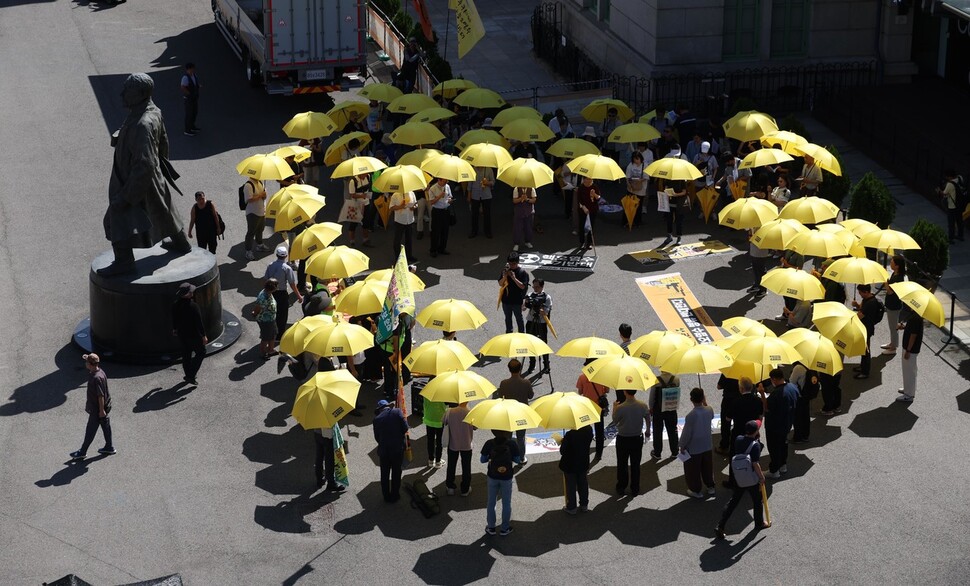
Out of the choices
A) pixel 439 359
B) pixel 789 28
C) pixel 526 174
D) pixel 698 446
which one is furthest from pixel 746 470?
pixel 789 28

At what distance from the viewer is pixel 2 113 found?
34.2 meters

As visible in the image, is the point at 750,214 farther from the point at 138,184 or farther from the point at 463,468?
the point at 138,184

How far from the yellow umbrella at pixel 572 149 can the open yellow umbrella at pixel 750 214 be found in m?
3.78

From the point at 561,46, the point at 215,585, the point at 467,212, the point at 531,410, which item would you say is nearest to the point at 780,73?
the point at 561,46

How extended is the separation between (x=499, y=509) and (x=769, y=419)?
3.82 metres

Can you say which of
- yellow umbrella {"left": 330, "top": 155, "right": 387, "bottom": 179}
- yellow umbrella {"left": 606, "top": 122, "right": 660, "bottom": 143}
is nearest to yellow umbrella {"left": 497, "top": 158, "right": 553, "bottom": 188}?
yellow umbrella {"left": 330, "top": 155, "right": 387, "bottom": 179}

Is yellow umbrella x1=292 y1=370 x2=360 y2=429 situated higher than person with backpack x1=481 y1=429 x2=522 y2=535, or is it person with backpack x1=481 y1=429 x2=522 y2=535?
yellow umbrella x1=292 y1=370 x2=360 y2=429

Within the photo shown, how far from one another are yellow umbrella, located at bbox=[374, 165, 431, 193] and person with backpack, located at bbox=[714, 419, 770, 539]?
9694 millimetres

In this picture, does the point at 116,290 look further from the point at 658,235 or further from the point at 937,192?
the point at 937,192

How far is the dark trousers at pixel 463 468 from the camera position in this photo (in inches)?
729

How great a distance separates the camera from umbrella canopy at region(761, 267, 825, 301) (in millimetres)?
21375

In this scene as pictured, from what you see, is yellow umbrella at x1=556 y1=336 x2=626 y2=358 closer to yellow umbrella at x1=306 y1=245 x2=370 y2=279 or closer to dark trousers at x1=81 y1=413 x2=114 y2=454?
yellow umbrella at x1=306 y1=245 x2=370 y2=279

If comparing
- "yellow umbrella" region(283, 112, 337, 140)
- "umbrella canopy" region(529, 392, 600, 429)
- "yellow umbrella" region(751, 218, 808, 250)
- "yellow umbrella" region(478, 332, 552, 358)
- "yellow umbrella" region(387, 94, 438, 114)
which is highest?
"yellow umbrella" region(387, 94, 438, 114)

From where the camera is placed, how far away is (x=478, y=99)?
100ft
